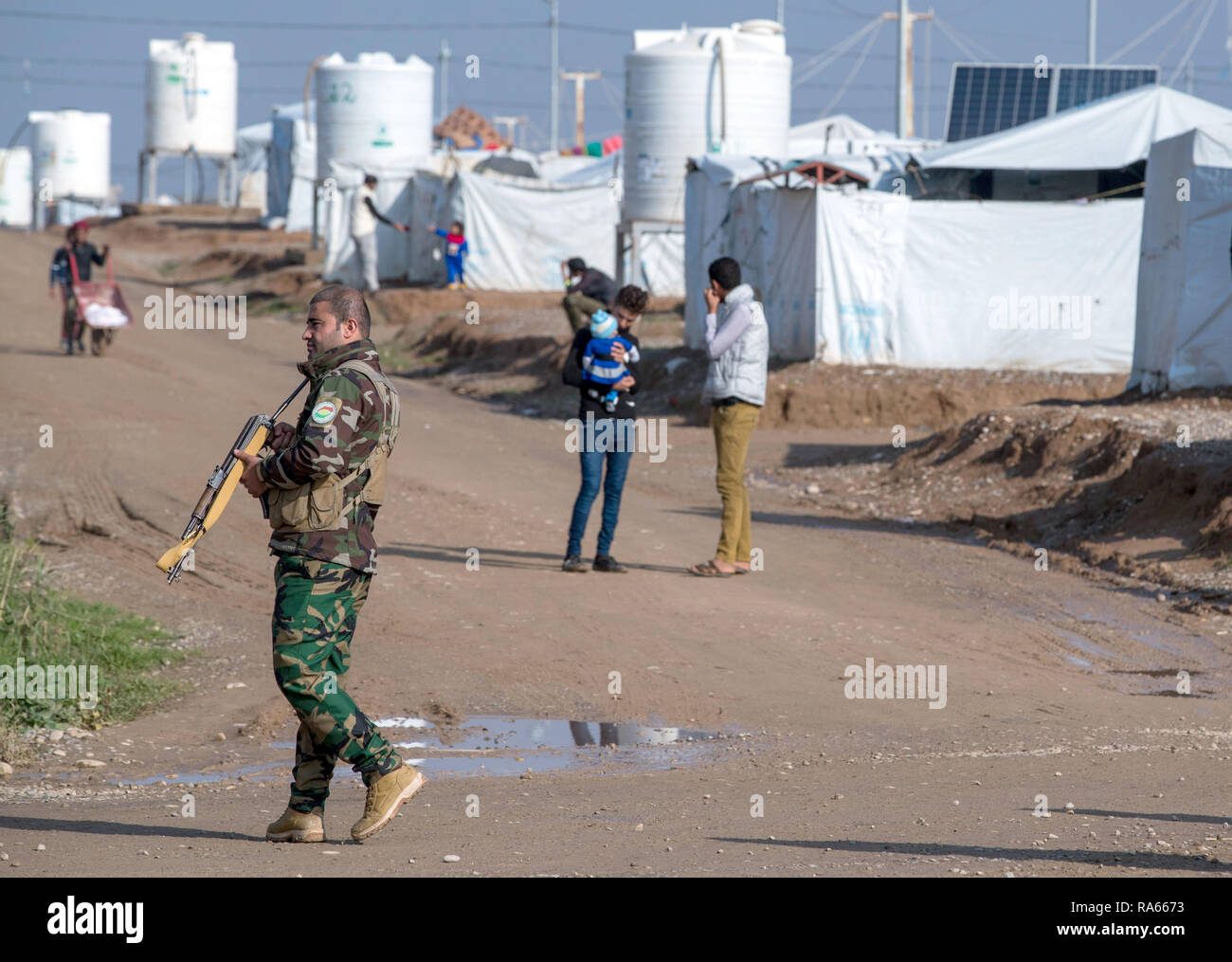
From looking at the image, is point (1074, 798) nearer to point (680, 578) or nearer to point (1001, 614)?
point (1001, 614)

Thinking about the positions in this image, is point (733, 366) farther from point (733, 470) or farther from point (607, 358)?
point (607, 358)

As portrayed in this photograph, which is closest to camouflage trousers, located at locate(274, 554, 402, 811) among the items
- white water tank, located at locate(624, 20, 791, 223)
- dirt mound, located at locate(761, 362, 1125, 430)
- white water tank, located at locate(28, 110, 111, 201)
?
dirt mound, located at locate(761, 362, 1125, 430)

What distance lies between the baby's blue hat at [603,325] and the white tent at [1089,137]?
12893 mm

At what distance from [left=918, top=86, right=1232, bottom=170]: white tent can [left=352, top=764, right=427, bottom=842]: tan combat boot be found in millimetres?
17911

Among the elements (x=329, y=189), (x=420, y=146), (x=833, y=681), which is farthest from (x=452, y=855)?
(x=420, y=146)

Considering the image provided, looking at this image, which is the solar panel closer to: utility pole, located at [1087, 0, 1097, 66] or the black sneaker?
utility pole, located at [1087, 0, 1097, 66]

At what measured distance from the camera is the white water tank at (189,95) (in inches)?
1955

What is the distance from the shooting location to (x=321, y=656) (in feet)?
16.0

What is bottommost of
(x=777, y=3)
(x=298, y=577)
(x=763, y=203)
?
(x=298, y=577)

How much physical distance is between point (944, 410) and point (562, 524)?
7478mm

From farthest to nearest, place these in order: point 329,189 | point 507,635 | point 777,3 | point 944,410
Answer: point 777,3, point 329,189, point 944,410, point 507,635

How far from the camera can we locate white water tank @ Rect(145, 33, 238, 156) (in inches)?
1955

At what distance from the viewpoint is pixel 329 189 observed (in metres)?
32.7

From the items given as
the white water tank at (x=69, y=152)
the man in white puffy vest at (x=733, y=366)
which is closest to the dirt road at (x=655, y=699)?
the man in white puffy vest at (x=733, y=366)
